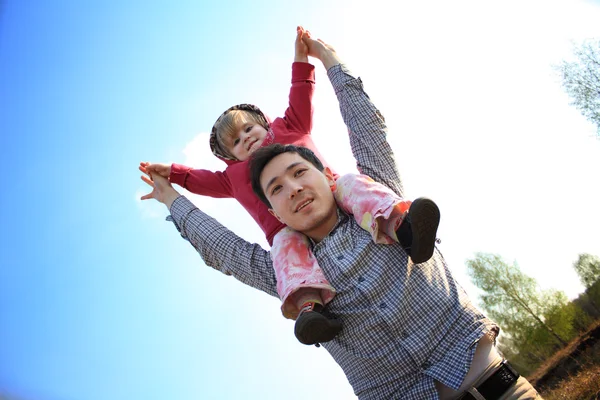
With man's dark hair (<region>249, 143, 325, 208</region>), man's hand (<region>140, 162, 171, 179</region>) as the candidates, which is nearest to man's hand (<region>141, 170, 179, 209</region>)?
man's hand (<region>140, 162, 171, 179</region>)

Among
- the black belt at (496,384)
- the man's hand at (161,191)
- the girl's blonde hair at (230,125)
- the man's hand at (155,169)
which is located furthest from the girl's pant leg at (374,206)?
the man's hand at (155,169)

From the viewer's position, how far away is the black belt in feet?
6.24

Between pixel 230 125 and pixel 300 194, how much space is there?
5.75ft

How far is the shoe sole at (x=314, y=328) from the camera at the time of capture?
1921 mm

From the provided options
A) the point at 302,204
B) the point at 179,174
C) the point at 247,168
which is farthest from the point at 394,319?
the point at 179,174

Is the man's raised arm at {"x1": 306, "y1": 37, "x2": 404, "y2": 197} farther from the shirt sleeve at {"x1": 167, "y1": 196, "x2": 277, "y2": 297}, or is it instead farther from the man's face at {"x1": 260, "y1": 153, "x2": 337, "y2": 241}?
the shirt sleeve at {"x1": 167, "y1": 196, "x2": 277, "y2": 297}

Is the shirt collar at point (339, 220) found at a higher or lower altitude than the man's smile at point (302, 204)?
lower

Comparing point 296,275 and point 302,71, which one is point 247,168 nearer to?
point 302,71

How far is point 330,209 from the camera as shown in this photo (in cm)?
237

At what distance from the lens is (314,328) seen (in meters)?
1.92

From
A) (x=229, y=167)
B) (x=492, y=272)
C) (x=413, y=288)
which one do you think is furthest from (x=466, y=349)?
(x=492, y=272)

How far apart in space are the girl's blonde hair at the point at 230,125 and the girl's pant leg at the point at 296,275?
173 cm

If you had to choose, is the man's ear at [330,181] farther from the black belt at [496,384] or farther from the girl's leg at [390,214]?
the black belt at [496,384]

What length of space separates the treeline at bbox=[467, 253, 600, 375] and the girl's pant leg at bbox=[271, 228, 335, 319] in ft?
80.3
